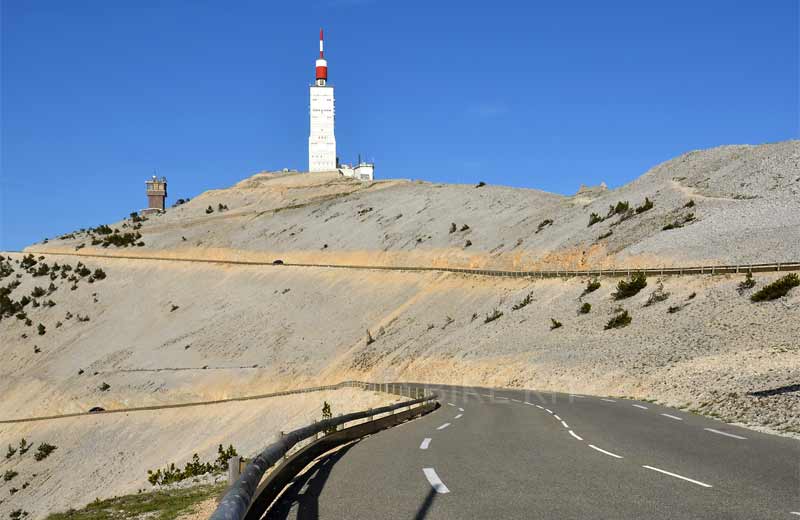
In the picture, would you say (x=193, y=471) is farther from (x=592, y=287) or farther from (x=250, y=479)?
(x=592, y=287)

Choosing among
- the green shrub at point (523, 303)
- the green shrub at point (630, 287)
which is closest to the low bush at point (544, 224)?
the green shrub at point (523, 303)

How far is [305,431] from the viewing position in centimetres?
1341

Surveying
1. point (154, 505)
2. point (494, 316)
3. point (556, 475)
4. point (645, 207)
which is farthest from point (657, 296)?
point (154, 505)

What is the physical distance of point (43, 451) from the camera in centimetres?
5000

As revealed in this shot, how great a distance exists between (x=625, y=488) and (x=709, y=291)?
4098 cm

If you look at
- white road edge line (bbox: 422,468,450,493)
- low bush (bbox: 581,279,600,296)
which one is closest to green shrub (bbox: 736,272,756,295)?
low bush (bbox: 581,279,600,296)

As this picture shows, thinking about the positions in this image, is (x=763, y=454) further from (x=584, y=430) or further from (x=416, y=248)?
(x=416, y=248)

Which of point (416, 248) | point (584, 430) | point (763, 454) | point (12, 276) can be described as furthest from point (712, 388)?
point (12, 276)

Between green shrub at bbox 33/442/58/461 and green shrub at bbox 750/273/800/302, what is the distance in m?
42.5

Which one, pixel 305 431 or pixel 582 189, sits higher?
pixel 582 189

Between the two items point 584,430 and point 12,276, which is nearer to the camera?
point 584,430

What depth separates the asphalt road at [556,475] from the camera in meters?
9.15

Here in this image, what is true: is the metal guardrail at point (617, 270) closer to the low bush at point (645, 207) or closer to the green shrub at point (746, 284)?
the green shrub at point (746, 284)

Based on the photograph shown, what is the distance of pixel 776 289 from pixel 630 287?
39.6 feet
